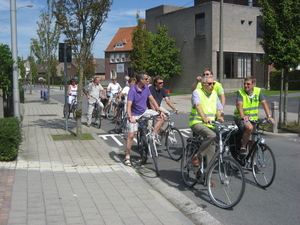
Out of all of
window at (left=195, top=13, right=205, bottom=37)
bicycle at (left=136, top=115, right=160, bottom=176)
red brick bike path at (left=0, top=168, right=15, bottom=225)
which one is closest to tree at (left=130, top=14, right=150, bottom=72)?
window at (left=195, top=13, right=205, bottom=37)

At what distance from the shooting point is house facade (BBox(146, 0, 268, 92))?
102ft

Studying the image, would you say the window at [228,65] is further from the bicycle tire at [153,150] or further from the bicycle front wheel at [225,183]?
the bicycle front wheel at [225,183]

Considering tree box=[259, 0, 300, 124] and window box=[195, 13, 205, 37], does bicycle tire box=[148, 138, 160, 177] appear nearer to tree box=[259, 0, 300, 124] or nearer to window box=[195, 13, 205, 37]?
tree box=[259, 0, 300, 124]

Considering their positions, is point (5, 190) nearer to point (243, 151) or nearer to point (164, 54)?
point (243, 151)

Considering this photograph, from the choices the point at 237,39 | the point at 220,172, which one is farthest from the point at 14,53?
the point at 237,39

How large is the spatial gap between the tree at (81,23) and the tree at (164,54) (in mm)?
23812

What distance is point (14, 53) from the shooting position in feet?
32.2

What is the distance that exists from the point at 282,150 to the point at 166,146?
119 inches

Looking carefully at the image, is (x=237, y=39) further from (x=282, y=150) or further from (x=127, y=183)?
(x=127, y=183)

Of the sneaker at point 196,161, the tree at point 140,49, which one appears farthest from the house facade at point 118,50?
the sneaker at point 196,161

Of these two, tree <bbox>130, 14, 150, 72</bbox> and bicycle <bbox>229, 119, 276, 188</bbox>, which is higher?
tree <bbox>130, 14, 150, 72</bbox>

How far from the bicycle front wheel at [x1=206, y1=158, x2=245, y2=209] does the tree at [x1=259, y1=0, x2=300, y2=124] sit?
8.05m

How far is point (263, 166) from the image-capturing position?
5.82m

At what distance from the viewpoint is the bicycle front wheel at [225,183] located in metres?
4.71
